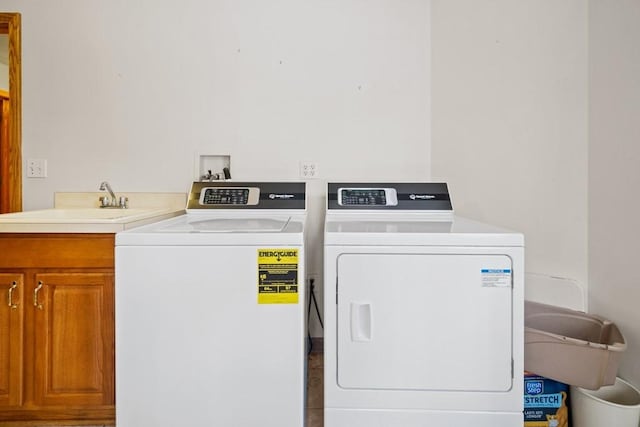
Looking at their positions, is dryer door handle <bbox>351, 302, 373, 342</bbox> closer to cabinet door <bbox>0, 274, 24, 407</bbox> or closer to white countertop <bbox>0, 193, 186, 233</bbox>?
white countertop <bbox>0, 193, 186, 233</bbox>

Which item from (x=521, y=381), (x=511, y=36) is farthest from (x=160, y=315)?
(x=511, y=36)

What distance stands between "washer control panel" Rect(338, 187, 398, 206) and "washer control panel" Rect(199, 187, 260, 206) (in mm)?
471

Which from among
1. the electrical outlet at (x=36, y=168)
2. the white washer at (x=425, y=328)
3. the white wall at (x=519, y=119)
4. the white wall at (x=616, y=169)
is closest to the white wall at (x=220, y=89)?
the electrical outlet at (x=36, y=168)

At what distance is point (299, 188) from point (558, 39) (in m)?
1.64

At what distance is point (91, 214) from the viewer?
1991 millimetres

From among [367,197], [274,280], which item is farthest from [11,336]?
[367,197]

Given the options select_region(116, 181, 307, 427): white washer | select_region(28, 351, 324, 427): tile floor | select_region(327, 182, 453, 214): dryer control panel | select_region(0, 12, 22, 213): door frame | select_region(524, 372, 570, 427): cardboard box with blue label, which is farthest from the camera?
select_region(0, 12, 22, 213): door frame

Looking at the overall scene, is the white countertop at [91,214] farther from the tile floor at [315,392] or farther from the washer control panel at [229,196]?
the tile floor at [315,392]

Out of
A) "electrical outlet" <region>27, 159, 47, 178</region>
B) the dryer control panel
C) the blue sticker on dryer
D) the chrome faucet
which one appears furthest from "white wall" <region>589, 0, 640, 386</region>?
"electrical outlet" <region>27, 159, 47, 178</region>

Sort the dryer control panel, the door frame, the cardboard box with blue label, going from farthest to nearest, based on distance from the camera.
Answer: the door frame
the dryer control panel
the cardboard box with blue label

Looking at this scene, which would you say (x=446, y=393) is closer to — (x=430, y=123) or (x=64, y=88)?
(x=430, y=123)

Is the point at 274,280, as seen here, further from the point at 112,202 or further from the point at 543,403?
the point at 112,202

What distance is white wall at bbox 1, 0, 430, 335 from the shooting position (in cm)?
212

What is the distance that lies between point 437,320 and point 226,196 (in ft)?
4.10
